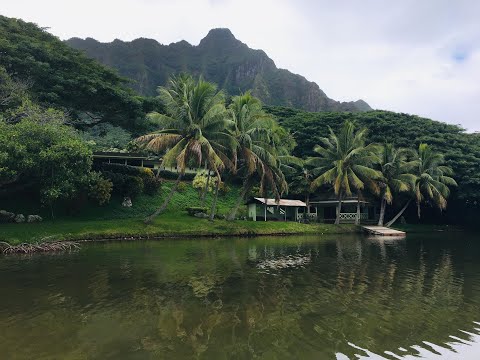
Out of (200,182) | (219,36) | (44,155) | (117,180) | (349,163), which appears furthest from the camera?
(219,36)

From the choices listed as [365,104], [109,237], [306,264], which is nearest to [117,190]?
[109,237]

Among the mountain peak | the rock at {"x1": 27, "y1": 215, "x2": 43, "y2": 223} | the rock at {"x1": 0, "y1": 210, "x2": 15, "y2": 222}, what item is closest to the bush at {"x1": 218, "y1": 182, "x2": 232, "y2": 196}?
the rock at {"x1": 27, "y1": 215, "x2": 43, "y2": 223}

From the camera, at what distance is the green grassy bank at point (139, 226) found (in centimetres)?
2550

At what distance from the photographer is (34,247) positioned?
857 inches

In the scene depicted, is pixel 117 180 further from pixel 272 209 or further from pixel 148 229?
pixel 272 209

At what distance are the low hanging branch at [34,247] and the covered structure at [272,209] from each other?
22087 millimetres

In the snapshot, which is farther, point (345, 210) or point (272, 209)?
point (345, 210)

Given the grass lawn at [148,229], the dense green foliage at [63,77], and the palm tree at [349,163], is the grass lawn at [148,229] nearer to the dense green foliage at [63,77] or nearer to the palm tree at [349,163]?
the palm tree at [349,163]

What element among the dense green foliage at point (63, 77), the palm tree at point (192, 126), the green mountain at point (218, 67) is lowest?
the palm tree at point (192, 126)

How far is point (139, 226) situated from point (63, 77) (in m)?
15.5

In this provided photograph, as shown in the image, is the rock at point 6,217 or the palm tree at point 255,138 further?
the palm tree at point 255,138

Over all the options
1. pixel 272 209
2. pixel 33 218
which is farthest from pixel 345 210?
pixel 33 218

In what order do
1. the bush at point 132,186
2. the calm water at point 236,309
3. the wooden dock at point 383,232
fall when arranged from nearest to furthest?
the calm water at point 236,309
the bush at point 132,186
the wooden dock at point 383,232

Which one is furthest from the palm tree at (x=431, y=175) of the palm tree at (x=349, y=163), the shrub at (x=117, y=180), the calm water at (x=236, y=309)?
the shrub at (x=117, y=180)
